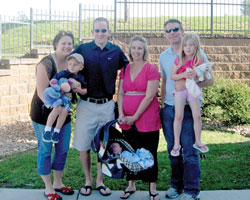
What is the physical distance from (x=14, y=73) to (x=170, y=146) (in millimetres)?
6603

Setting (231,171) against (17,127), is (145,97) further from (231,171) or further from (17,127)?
(17,127)

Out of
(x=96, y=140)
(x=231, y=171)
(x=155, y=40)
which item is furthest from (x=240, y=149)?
(x=155, y=40)

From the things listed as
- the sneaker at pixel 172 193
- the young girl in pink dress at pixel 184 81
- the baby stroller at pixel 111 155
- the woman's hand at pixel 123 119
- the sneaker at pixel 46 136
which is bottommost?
the sneaker at pixel 172 193

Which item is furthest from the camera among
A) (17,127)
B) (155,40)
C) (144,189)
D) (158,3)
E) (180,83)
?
(158,3)

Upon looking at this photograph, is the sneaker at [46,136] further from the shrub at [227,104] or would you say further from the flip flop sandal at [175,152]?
the shrub at [227,104]

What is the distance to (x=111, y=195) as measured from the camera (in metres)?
4.60

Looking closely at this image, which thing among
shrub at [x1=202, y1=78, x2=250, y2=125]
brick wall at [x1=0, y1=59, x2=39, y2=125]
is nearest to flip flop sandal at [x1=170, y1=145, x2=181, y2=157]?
shrub at [x1=202, y1=78, x2=250, y2=125]

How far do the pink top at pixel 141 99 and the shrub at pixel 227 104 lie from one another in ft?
18.5

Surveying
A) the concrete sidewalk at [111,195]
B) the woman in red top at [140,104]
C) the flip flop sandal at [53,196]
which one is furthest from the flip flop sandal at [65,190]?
the woman in red top at [140,104]

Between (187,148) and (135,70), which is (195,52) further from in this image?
(187,148)

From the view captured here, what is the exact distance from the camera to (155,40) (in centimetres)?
1099

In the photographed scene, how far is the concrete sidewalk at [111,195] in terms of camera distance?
450 cm

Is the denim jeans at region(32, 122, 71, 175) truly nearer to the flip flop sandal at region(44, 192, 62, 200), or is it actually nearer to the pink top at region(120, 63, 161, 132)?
the flip flop sandal at region(44, 192, 62, 200)

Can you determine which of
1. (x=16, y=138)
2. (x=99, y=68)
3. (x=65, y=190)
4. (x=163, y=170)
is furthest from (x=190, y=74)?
(x=16, y=138)
